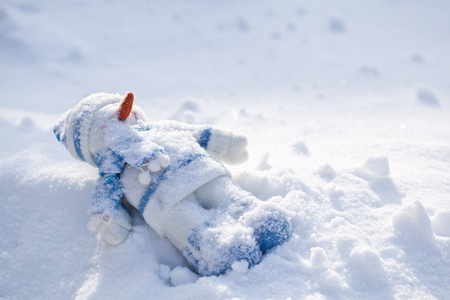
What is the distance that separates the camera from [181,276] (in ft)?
3.92

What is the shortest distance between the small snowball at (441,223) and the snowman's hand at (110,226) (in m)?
1.15

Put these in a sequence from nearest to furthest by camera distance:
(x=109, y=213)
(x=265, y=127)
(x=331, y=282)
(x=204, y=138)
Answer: (x=331, y=282) < (x=109, y=213) < (x=204, y=138) < (x=265, y=127)

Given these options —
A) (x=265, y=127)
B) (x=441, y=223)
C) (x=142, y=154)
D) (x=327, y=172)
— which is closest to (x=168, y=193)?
(x=142, y=154)

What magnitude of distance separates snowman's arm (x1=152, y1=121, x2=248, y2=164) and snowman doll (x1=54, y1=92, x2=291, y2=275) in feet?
0.16

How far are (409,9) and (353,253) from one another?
4761 mm

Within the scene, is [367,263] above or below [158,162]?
below

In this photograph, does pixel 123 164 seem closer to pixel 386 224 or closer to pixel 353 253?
pixel 353 253

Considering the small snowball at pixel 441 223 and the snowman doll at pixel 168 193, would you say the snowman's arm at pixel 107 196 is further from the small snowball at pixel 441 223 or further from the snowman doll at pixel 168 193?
the small snowball at pixel 441 223

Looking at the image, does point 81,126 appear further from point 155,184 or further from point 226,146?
point 226,146

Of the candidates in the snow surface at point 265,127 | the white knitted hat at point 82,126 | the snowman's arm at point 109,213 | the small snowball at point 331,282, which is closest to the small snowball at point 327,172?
the snow surface at point 265,127

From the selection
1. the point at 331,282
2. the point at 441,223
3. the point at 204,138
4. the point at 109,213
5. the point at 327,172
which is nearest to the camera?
the point at 331,282

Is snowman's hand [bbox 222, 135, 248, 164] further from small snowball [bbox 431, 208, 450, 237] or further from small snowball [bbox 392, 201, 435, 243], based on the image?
small snowball [bbox 431, 208, 450, 237]

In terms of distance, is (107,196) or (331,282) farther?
(107,196)

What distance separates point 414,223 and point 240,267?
0.68 metres
